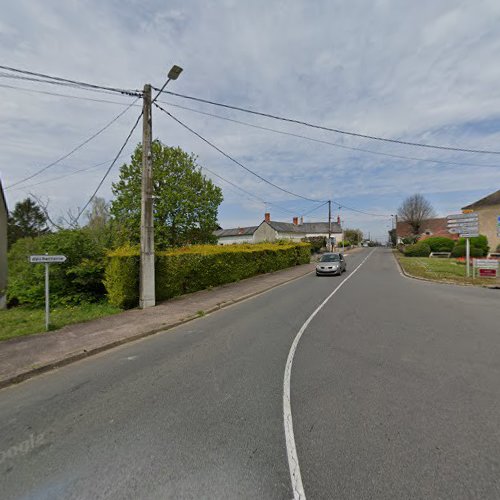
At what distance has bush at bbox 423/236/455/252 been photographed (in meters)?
39.5

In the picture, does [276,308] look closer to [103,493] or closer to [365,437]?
[365,437]

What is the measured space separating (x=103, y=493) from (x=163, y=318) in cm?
613

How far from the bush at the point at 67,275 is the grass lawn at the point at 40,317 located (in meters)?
0.52

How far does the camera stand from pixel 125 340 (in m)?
6.45

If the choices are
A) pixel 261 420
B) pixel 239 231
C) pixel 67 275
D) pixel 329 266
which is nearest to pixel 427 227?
pixel 239 231

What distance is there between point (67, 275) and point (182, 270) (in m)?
4.03

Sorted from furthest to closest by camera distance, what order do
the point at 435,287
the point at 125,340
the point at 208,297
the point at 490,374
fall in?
the point at 435,287, the point at 208,297, the point at 125,340, the point at 490,374

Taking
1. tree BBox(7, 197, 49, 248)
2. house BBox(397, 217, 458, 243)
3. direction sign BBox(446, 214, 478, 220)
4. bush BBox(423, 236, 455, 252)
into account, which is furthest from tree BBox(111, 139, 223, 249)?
house BBox(397, 217, 458, 243)

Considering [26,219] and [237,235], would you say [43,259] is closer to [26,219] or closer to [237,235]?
[26,219]

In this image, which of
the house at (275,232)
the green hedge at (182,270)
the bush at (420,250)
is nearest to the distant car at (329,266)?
the green hedge at (182,270)

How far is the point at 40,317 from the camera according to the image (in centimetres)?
864

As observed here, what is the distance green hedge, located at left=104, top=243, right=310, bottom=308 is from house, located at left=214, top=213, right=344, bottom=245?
40.7m

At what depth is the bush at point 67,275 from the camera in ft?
33.7

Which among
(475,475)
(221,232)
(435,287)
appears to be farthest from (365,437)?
(221,232)
